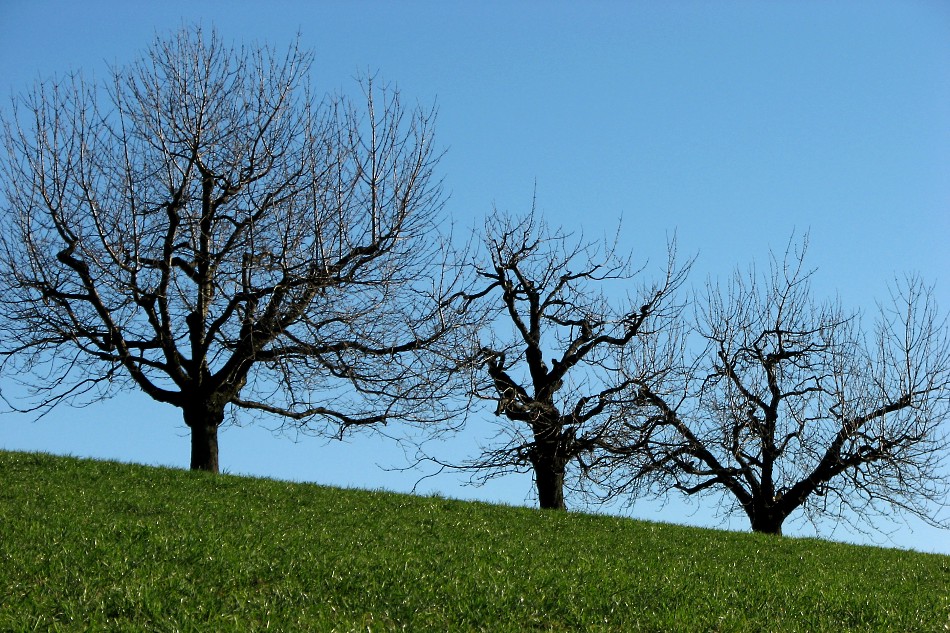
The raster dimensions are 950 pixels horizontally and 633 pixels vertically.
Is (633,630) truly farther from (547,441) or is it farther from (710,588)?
(547,441)

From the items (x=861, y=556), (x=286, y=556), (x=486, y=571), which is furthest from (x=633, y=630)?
(x=861, y=556)

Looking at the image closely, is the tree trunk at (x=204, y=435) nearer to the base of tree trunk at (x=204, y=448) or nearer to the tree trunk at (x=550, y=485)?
the base of tree trunk at (x=204, y=448)

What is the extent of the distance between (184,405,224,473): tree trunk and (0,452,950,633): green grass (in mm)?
2976

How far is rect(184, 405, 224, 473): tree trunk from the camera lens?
19328mm

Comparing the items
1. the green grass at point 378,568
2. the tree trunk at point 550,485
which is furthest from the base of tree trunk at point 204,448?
→ the tree trunk at point 550,485

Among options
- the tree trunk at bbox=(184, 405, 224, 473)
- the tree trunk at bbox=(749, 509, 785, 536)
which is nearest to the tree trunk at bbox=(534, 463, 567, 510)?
the tree trunk at bbox=(749, 509, 785, 536)

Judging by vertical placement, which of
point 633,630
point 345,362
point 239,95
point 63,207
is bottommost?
point 633,630

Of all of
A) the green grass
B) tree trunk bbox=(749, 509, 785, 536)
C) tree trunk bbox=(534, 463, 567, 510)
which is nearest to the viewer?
the green grass

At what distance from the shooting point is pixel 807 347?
25.9 metres

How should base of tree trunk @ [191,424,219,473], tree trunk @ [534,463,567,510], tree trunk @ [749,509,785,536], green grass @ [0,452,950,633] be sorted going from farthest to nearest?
tree trunk @ [749,509,785,536] < tree trunk @ [534,463,567,510] < base of tree trunk @ [191,424,219,473] < green grass @ [0,452,950,633]

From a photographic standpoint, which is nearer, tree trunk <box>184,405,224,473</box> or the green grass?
the green grass

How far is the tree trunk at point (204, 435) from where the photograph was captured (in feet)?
63.4

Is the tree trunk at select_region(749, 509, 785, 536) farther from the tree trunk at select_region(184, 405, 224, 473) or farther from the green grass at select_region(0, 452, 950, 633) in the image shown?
the tree trunk at select_region(184, 405, 224, 473)

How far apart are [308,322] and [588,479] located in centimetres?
934
